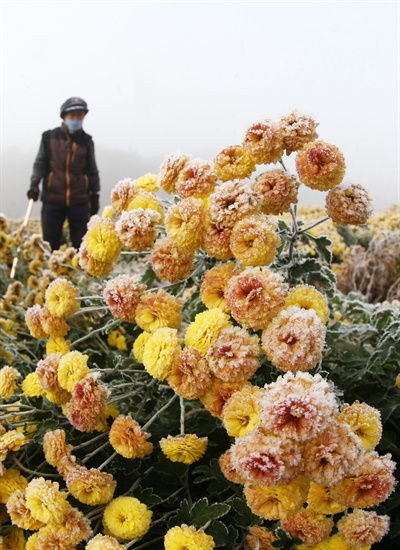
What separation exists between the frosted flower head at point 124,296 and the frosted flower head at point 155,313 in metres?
0.01

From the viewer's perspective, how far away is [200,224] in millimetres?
A: 1017

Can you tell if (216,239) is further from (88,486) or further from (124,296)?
(88,486)

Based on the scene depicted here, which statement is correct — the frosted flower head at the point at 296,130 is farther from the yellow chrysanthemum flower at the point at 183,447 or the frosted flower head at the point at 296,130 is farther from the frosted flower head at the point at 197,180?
the yellow chrysanthemum flower at the point at 183,447

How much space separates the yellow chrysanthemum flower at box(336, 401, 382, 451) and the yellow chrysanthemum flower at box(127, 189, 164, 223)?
54 cm

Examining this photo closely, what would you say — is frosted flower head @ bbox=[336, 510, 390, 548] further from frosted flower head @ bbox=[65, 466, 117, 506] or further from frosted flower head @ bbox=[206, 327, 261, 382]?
frosted flower head @ bbox=[65, 466, 117, 506]

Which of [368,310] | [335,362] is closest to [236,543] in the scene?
[335,362]

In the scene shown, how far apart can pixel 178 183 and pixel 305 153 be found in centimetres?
24

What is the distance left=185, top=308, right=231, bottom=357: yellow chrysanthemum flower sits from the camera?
96 centimetres

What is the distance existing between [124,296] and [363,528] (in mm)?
549

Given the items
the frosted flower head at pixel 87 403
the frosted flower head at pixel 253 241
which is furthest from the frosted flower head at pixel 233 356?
the frosted flower head at pixel 87 403

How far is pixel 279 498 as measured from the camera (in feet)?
2.62

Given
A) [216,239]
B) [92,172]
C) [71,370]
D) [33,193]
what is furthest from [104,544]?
[92,172]

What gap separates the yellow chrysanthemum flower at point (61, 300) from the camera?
3.88 ft

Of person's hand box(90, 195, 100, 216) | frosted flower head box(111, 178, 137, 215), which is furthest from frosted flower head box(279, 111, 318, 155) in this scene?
person's hand box(90, 195, 100, 216)
